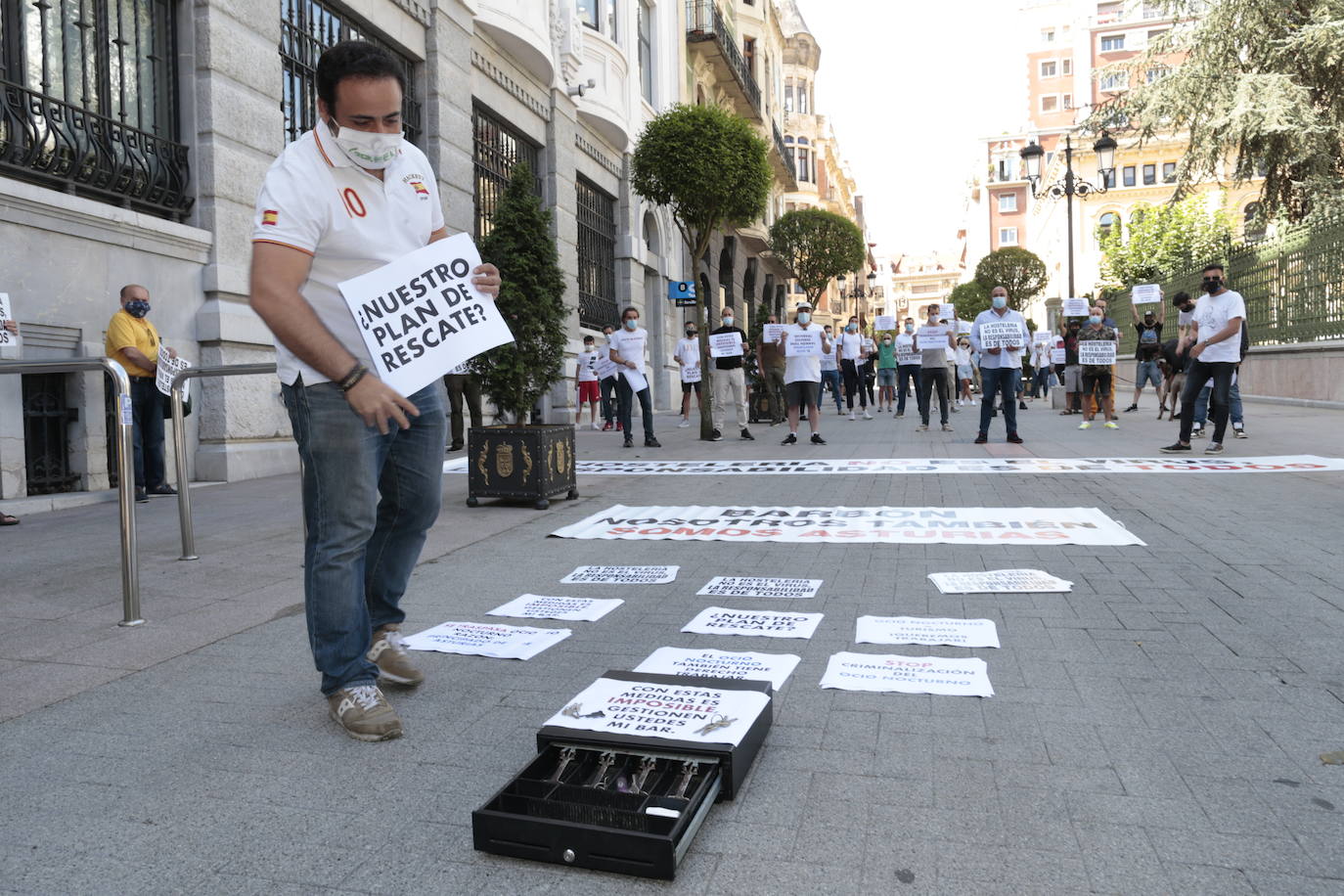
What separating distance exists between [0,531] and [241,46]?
558 centimetres

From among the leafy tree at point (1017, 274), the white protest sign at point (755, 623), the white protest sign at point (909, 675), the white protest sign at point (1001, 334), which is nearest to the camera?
the white protest sign at point (909, 675)

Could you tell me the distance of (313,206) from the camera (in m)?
2.77

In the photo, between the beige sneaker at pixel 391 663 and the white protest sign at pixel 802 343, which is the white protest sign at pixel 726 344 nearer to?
the white protest sign at pixel 802 343

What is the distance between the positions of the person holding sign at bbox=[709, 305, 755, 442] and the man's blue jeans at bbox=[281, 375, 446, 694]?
38.6 ft

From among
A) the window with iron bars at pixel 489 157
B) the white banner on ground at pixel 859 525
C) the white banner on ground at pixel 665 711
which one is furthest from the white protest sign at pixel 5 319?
the window with iron bars at pixel 489 157

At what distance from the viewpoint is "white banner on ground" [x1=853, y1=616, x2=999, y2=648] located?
146 inches

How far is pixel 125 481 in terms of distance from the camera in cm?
420

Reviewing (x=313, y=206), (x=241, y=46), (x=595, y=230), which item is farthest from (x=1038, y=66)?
(x=313, y=206)

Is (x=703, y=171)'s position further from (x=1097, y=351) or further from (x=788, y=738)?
(x=788, y=738)

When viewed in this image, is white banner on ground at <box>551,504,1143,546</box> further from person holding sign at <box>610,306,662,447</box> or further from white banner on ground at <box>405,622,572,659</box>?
person holding sign at <box>610,306,662,447</box>

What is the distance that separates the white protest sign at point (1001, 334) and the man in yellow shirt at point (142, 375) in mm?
8830

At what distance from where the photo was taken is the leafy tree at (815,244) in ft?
149

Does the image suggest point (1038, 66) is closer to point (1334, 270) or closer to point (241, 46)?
point (1334, 270)

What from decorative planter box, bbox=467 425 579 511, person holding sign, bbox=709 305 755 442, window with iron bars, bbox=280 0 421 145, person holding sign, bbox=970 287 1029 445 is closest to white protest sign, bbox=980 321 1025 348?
person holding sign, bbox=970 287 1029 445
